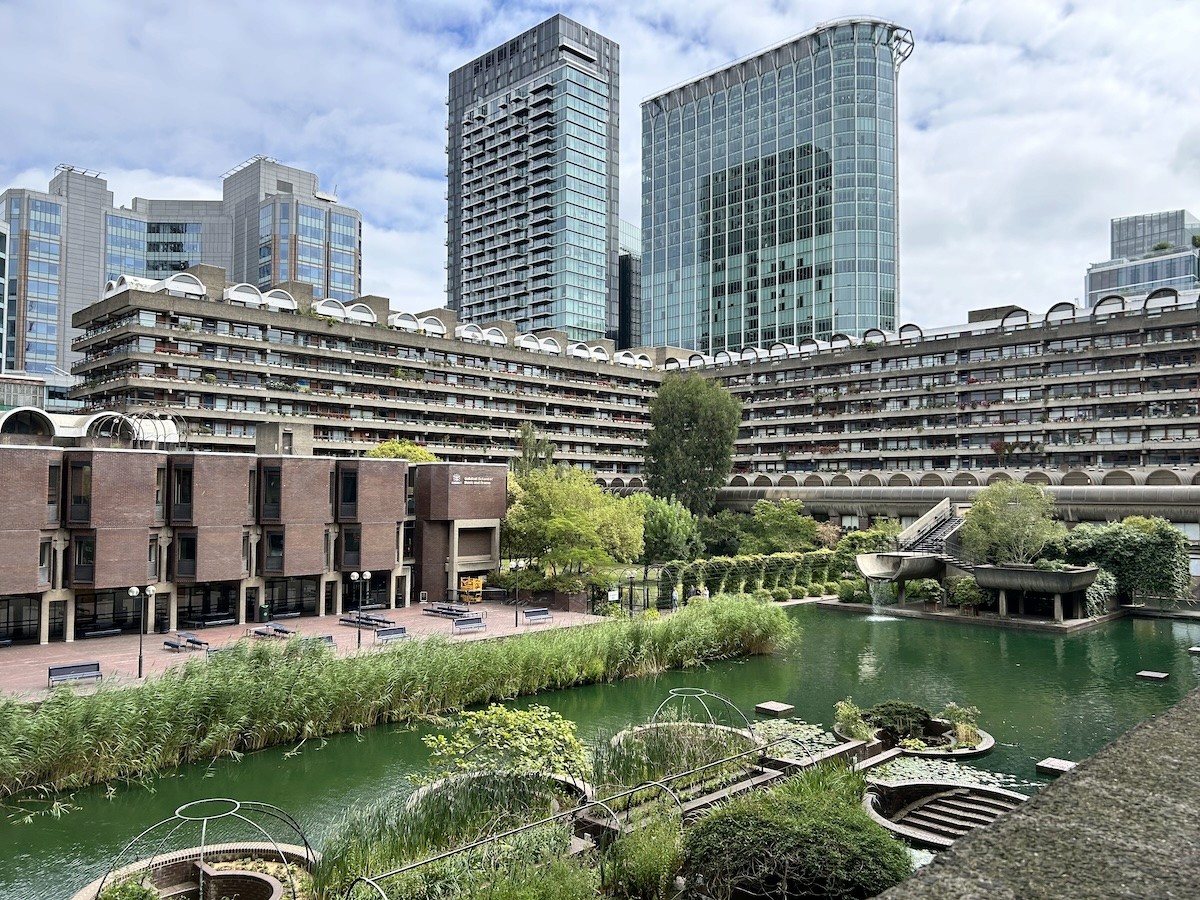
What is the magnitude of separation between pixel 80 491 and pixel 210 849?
28.3m

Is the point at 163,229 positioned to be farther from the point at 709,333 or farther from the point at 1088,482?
the point at 1088,482

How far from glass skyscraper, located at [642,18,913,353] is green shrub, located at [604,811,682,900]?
129408 millimetres

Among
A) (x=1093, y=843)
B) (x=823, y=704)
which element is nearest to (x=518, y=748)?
(x=823, y=704)

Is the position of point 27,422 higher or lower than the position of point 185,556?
higher

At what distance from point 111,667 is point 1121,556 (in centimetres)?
5217

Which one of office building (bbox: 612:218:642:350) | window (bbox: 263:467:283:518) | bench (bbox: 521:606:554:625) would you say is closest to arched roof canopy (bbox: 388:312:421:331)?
window (bbox: 263:467:283:518)

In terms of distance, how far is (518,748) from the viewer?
19234mm

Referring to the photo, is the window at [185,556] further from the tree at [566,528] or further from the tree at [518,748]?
the tree at [518,748]

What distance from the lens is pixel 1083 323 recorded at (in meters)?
81.3

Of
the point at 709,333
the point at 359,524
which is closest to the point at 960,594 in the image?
the point at 359,524

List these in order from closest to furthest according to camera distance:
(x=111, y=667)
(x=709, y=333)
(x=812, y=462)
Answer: (x=111, y=667)
(x=812, y=462)
(x=709, y=333)

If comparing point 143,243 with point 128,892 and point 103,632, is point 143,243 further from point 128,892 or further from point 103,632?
point 128,892

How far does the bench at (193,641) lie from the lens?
36469 millimetres

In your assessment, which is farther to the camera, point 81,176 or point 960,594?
point 81,176
